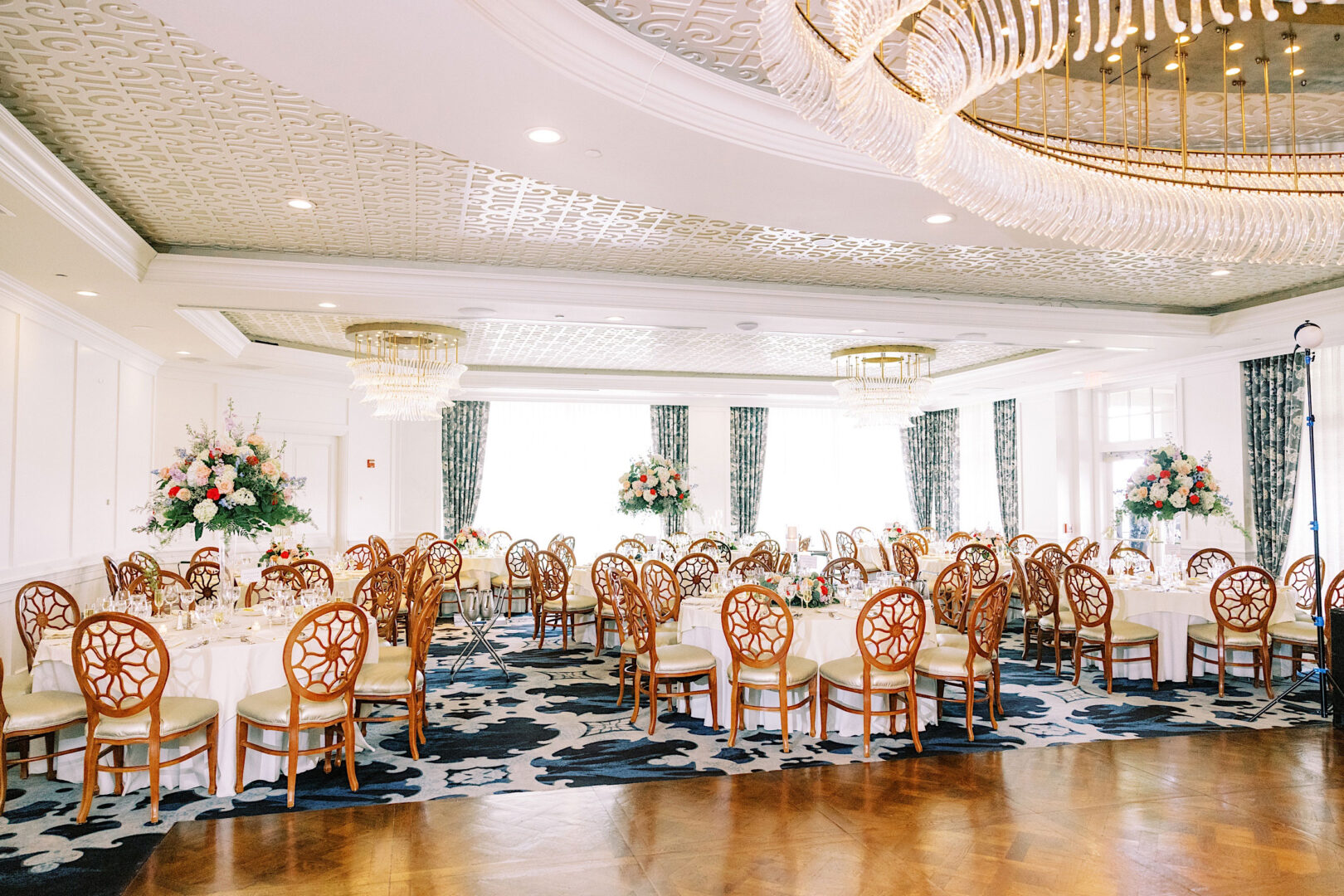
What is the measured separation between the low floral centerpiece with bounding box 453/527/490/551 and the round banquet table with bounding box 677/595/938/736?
16.8 feet

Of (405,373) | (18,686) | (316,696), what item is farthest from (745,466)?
(18,686)

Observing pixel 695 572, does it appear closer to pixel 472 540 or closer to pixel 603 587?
pixel 603 587

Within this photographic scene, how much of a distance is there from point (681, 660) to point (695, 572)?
2.91 m

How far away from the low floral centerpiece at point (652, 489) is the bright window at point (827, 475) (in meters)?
5.20

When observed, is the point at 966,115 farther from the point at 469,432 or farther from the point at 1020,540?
the point at 469,432

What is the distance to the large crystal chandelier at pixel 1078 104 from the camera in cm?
206

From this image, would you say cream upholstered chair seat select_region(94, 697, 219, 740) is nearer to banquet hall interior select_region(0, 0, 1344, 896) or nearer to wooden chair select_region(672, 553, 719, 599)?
banquet hall interior select_region(0, 0, 1344, 896)

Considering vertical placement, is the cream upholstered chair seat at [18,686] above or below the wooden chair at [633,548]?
below

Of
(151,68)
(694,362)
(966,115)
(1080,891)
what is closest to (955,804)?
(1080,891)

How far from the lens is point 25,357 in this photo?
6.60 meters

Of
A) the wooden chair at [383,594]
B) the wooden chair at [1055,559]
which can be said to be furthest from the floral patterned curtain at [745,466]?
the wooden chair at [383,594]

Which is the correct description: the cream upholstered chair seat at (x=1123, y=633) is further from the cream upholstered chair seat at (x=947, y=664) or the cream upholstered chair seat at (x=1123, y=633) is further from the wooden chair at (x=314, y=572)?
the wooden chair at (x=314, y=572)

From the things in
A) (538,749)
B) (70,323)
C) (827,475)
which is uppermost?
(70,323)

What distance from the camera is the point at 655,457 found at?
34.6 ft
